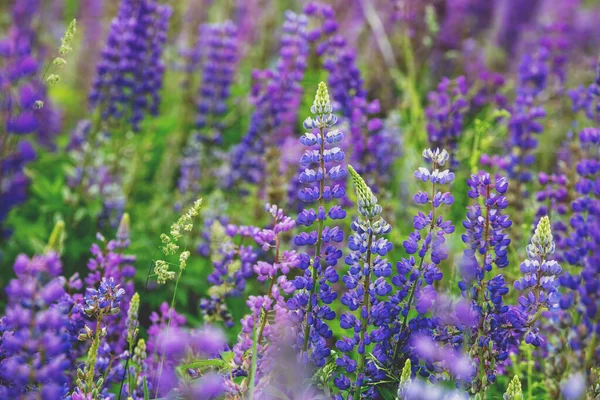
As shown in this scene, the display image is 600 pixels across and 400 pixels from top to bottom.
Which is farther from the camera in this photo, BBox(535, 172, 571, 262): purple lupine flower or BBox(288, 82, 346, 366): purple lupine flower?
BBox(535, 172, 571, 262): purple lupine flower

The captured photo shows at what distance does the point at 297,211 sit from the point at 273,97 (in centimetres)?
60

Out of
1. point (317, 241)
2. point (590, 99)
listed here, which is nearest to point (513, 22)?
point (590, 99)

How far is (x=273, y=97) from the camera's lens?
3.60 metres

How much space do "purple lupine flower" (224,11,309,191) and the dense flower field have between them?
1 cm

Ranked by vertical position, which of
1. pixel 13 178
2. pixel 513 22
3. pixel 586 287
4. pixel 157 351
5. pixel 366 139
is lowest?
pixel 157 351

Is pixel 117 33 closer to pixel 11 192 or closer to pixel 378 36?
pixel 11 192

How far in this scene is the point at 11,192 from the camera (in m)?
3.31

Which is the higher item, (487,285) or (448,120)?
(448,120)

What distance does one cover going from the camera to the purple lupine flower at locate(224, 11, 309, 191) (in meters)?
3.59

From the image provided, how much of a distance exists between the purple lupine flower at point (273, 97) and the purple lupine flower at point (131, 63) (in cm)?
57

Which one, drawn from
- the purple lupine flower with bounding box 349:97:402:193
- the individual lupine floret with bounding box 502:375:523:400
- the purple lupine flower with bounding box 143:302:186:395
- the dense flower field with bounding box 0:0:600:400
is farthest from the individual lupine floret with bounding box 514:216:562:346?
the purple lupine flower with bounding box 349:97:402:193

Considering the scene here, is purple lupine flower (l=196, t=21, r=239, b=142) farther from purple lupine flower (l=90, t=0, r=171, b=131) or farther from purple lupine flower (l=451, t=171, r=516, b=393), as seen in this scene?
purple lupine flower (l=451, t=171, r=516, b=393)

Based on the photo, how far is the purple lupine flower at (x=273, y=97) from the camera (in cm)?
359

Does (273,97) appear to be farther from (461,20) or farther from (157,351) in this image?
(461,20)
